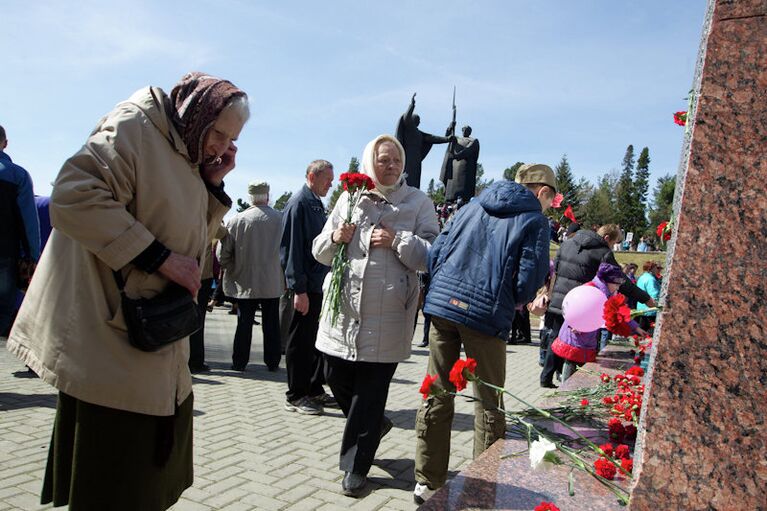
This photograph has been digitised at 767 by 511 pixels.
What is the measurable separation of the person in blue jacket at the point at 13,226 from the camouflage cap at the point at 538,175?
4.03m

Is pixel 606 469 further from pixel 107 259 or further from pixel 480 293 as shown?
pixel 107 259

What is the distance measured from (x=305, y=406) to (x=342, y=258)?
2.01 meters

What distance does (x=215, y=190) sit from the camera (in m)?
2.25

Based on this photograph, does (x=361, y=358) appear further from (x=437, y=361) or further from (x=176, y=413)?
(x=176, y=413)

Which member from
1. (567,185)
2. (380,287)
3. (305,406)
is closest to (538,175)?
(380,287)

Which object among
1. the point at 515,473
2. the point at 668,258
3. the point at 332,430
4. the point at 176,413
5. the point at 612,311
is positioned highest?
the point at 668,258

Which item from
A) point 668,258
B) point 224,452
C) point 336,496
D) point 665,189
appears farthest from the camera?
point 665,189

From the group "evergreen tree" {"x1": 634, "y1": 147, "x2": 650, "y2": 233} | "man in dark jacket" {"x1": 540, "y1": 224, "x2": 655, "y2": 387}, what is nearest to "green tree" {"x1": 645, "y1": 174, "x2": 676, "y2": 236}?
"evergreen tree" {"x1": 634, "y1": 147, "x2": 650, "y2": 233}

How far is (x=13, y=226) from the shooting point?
489 centimetres

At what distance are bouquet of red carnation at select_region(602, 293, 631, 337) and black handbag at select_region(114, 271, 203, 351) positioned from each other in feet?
4.94

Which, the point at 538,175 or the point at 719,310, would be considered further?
the point at 538,175

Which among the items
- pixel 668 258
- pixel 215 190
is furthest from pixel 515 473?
pixel 215 190

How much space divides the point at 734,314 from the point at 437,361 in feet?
6.80

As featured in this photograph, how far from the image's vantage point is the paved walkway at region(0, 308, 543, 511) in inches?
126
